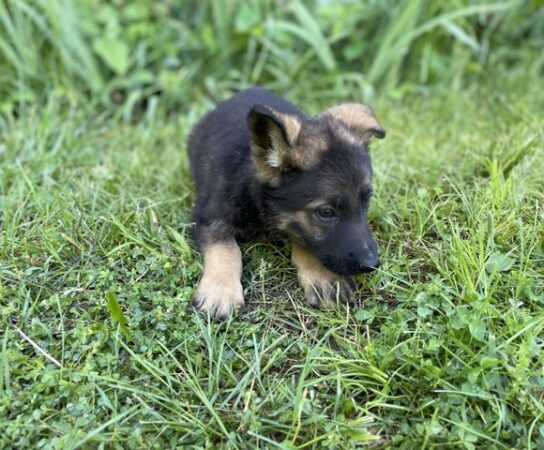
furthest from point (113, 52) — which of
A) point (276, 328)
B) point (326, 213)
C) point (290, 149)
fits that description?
point (276, 328)

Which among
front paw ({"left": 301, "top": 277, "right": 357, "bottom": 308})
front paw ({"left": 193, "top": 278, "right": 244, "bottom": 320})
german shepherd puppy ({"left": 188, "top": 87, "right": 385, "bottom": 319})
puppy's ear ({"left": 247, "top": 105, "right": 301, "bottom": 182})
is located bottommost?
front paw ({"left": 301, "top": 277, "right": 357, "bottom": 308})

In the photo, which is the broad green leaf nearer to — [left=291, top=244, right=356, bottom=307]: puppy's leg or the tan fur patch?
the tan fur patch

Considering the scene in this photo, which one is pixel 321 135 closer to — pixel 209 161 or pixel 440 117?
pixel 209 161

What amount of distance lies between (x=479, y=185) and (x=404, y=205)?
2.10 feet

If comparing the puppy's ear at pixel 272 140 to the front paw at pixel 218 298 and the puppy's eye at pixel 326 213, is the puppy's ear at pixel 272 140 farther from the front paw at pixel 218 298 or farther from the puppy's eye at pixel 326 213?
the front paw at pixel 218 298

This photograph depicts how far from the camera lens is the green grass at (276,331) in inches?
100

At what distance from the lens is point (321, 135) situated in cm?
328

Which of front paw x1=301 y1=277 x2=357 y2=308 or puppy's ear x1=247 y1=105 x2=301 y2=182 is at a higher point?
puppy's ear x1=247 y1=105 x2=301 y2=182

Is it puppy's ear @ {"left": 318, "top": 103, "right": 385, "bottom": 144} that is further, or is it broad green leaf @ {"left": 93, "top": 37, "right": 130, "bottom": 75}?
broad green leaf @ {"left": 93, "top": 37, "right": 130, "bottom": 75}

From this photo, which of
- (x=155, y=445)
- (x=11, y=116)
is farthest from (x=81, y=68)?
(x=155, y=445)

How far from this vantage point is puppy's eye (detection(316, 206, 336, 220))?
3.16m

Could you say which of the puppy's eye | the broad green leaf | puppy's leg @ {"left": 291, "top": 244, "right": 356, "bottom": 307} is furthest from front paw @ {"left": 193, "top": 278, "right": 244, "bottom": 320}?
the broad green leaf

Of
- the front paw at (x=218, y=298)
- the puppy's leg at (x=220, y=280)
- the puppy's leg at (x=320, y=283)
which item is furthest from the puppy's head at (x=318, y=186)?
the front paw at (x=218, y=298)

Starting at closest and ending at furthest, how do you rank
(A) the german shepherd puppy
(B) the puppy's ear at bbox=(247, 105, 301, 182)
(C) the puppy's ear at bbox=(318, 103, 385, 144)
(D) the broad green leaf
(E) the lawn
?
1. (E) the lawn
2. (B) the puppy's ear at bbox=(247, 105, 301, 182)
3. (A) the german shepherd puppy
4. (C) the puppy's ear at bbox=(318, 103, 385, 144)
5. (D) the broad green leaf
